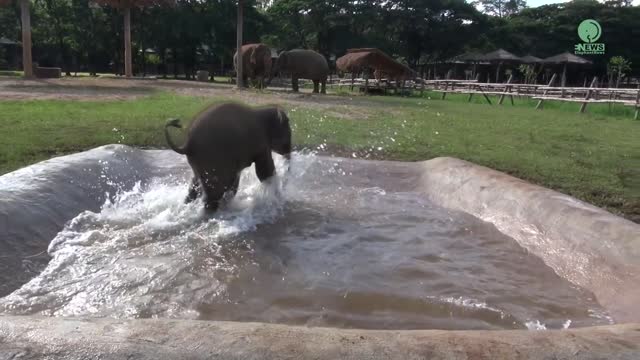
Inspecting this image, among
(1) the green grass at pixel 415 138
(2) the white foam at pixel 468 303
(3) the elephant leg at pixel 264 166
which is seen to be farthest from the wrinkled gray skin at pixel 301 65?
(2) the white foam at pixel 468 303

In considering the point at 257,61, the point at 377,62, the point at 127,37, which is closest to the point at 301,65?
the point at 257,61

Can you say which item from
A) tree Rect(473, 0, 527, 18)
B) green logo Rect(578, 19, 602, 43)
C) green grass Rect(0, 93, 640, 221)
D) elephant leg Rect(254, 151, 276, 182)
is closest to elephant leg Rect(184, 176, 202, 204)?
elephant leg Rect(254, 151, 276, 182)

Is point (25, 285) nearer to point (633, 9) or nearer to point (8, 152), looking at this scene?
point (8, 152)

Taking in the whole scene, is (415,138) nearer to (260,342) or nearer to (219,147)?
(219,147)

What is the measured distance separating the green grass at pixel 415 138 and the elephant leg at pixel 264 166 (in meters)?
2.73

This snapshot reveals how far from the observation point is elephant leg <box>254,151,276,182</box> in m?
6.04

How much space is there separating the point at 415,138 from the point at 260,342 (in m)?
8.69

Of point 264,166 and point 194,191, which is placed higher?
point 264,166

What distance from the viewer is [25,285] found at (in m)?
3.91

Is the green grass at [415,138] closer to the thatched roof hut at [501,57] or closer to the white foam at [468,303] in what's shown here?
the white foam at [468,303]

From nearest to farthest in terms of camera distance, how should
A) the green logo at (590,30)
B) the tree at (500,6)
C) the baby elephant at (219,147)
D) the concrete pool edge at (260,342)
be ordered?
the concrete pool edge at (260,342)
the baby elephant at (219,147)
the green logo at (590,30)
the tree at (500,6)

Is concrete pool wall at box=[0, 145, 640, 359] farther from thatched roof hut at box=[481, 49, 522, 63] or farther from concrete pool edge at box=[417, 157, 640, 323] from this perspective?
thatched roof hut at box=[481, 49, 522, 63]

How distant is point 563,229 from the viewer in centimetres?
510

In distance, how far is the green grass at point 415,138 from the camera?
24.7ft
